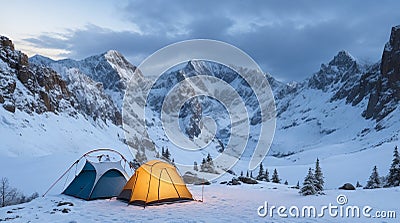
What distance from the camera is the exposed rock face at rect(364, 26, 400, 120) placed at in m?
137

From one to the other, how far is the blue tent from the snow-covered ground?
49cm

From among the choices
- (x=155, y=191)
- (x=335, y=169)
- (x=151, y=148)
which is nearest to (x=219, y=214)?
(x=155, y=191)

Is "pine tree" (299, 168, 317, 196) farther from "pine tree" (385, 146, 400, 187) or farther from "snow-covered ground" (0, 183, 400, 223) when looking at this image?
"pine tree" (385, 146, 400, 187)

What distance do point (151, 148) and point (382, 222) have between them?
100599 millimetres

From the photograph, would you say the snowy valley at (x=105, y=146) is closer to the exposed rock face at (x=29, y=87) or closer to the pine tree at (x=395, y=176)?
the exposed rock face at (x=29, y=87)

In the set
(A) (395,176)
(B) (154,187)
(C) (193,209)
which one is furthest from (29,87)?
(A) (395,176)

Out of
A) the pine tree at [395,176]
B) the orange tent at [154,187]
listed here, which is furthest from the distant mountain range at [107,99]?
the pine tree at [395,176]

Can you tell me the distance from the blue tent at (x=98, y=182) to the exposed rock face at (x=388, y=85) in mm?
139248

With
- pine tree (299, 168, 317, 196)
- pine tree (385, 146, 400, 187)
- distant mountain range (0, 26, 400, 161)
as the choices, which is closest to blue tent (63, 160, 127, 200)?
pine tree (299, 168, 317, 196)

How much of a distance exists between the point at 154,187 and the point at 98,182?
2.90 m

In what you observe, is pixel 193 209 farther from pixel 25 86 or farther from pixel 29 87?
pixel 29 87

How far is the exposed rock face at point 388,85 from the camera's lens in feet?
449

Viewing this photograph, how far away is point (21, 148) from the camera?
44.9 m

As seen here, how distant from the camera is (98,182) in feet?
48.3
